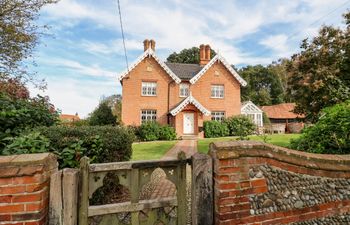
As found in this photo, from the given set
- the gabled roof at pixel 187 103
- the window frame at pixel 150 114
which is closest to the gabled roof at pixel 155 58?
the gabled roof at pixel 187 103

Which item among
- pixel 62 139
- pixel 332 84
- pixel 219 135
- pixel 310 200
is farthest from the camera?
pixel 219 135

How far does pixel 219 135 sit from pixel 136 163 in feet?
73.7

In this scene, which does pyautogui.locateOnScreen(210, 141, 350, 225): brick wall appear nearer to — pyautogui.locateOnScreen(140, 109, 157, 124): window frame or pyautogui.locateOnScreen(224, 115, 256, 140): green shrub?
pyautogui.locateOnScreen(140, 109, 157, 124): window frame

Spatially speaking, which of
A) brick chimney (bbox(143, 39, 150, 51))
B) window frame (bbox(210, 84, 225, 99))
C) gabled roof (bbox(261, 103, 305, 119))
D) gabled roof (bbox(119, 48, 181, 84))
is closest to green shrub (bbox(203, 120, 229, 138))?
window frame (bbox(210, 84, 225, 99))

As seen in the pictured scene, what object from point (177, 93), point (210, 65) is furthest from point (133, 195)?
point (210, 65)

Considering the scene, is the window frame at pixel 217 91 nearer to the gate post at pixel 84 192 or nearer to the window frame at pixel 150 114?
the window frame at pixel 150 114

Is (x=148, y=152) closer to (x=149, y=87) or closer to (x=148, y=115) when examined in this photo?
(x=148, y=115)

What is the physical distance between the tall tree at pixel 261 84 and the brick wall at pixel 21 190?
173 ft

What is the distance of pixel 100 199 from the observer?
4.85 m

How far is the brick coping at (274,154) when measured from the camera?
9.25 ft

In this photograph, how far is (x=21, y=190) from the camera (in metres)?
2.25

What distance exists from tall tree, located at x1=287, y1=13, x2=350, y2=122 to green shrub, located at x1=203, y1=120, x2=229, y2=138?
37.7 feet

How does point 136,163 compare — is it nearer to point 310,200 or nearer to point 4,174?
point 4,174

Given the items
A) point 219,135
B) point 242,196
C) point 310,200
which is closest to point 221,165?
point 242,196
